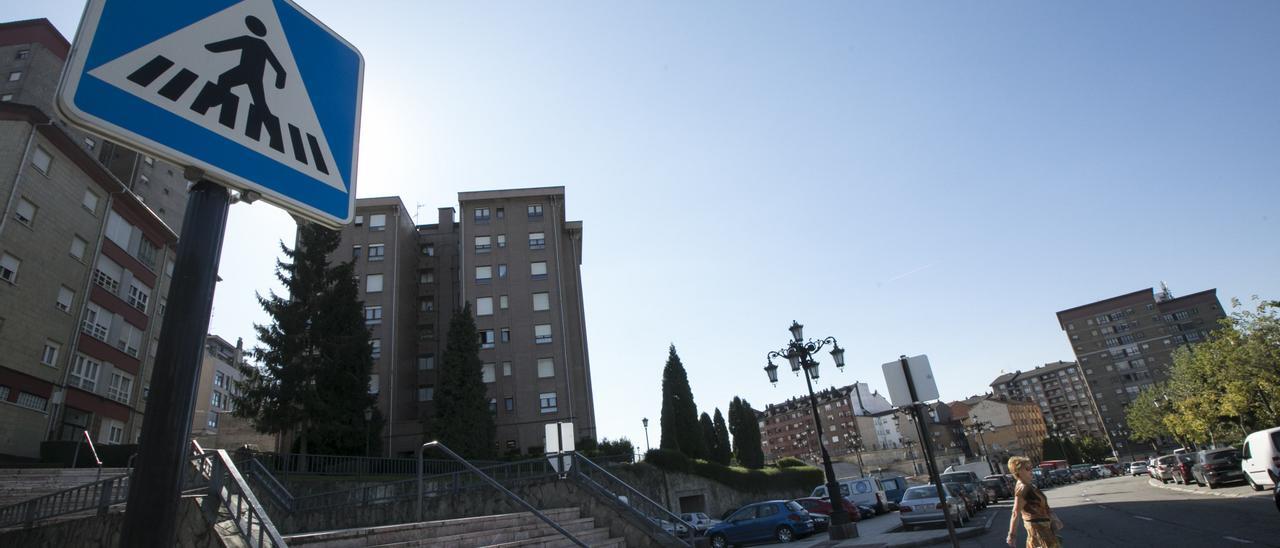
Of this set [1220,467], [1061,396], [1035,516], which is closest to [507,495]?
[1035,516]

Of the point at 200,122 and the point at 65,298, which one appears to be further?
the point at 65,298

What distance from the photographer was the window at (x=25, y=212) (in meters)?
24.7

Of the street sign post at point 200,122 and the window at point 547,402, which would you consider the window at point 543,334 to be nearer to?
the window at point 547,402

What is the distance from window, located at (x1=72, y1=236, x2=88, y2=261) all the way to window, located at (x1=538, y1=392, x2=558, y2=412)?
24.6 m

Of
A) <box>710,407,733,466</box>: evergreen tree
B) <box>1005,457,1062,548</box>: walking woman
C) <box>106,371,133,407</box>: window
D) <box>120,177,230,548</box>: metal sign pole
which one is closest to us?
<box>120,177,230,548</box>: metal sign pole

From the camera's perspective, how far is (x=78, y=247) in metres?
28.0

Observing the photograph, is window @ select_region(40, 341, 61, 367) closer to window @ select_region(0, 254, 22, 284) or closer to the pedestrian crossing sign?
window @ select_region(0, 254, 22, 284)

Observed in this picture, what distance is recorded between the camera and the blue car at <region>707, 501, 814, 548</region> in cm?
1975

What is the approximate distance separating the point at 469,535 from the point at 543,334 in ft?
106

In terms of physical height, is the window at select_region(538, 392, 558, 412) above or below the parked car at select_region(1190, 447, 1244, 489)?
above

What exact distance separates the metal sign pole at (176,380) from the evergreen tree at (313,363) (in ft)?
96.5

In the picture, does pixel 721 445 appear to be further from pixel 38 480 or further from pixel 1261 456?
pixel 38 480

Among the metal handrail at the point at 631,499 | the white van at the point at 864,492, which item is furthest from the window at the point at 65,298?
the white van at the point at 864,492

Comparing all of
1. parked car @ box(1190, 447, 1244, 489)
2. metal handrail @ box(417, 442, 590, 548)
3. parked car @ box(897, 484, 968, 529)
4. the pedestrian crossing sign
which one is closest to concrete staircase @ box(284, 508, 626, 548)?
metal handrail @ box(417, 442, 590, 548)
